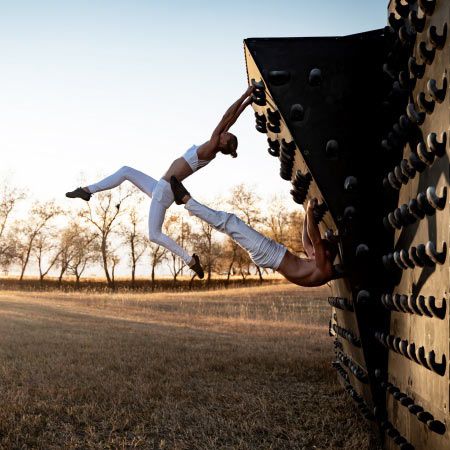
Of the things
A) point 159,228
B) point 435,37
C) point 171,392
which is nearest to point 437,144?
point 435,37

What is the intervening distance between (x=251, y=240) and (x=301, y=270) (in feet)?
1.74

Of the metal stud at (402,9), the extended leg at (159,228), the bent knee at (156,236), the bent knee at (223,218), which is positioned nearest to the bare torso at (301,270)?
the bent knee at (223,218)

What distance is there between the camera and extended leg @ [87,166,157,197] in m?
6.33

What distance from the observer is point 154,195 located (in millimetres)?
6008

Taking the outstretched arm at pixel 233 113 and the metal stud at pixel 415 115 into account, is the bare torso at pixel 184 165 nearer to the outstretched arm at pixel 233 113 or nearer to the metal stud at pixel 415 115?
the outstretched arm at pixel 233 113

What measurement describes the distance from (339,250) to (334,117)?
1096 mm

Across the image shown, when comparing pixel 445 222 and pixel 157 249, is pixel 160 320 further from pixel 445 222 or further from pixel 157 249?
pixel 157 249

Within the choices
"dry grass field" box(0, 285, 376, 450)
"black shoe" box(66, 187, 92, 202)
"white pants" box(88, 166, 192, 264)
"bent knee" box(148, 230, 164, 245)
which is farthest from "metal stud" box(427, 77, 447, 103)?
"black shoe" box(66, 187, 92, 202)

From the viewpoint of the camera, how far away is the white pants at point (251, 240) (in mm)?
5262

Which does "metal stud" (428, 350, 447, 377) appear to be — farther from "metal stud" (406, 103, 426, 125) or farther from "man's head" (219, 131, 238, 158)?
"man's head" (219, 131, 238, 158)

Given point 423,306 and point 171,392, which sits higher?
point 423,306

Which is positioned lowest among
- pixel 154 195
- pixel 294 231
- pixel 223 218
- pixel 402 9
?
pixel 223 218

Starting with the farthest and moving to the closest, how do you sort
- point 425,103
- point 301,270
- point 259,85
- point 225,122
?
point 225,122, point 301,270, point 259,85, point 425,103

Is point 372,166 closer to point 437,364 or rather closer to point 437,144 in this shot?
point 437,144
